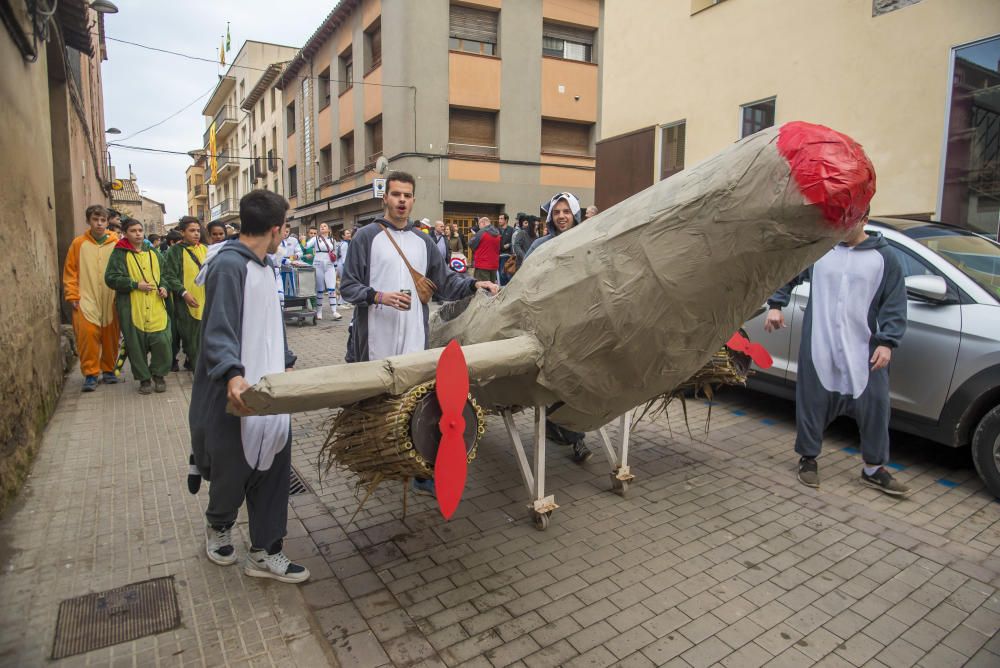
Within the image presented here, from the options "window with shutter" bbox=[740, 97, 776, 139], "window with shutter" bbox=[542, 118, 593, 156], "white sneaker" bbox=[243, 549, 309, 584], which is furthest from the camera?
"window with shutter" bbox=[542, 118, 593, 156]

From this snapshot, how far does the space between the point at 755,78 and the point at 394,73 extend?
1278cm

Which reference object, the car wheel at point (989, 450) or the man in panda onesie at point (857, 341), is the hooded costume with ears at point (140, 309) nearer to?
the man in panda onesie at point (857, 341)

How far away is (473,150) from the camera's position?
1956cm

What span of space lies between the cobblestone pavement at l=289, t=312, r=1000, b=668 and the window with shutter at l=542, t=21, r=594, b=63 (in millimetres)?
18783

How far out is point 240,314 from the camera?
266 cm

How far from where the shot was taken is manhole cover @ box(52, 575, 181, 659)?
254 centimetres

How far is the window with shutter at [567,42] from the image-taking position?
20.2 metres

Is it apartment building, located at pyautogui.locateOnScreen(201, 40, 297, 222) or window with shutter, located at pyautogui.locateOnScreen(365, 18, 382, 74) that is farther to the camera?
apartment building, located at pyautogui.locateOnScreen(201, 40, 297, 222)

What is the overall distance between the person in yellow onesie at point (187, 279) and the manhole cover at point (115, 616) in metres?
4.06

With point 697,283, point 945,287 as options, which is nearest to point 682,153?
point 945,287

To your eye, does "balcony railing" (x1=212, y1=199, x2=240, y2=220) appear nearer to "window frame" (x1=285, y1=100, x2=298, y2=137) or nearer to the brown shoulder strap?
"window frame" (x1=285, y1=100, x2=298, y2=137)

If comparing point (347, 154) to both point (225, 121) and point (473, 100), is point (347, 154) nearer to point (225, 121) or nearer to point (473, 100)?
point (473, 100)

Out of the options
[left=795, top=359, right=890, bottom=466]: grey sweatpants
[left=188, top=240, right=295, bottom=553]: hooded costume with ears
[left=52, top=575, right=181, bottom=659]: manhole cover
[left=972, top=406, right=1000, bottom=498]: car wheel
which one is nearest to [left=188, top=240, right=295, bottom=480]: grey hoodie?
[left=188, top=240, right=295, bottom=553]: hooded costume with ears

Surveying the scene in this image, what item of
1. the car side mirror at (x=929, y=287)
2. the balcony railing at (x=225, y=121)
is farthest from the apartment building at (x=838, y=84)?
the balcony railing at (x=225, y=121)
